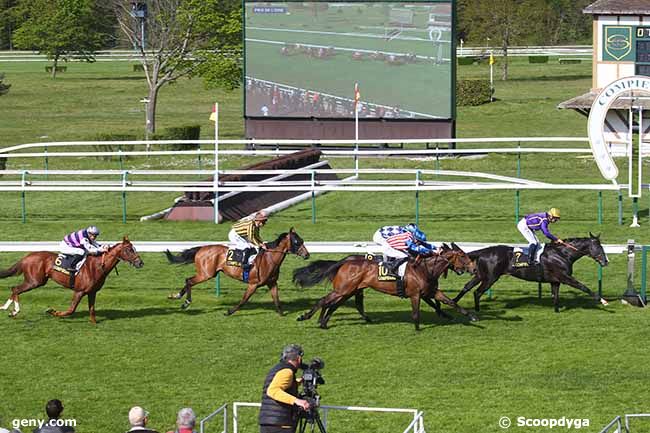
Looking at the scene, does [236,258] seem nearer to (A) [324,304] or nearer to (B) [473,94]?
(A) [324,304]

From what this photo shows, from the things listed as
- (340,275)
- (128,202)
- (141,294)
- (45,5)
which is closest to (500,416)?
(340,275)

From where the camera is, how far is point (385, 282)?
15656 millimetres

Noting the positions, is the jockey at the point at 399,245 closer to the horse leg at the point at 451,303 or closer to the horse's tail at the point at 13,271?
the horse leg at the point at 451,303

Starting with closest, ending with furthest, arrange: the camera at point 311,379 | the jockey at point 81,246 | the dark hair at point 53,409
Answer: the dark hair at point 53,409
the camera at point 311,379
the jockey at point 81,246

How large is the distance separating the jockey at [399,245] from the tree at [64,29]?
5473 centimetres

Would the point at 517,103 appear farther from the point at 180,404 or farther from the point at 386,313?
the point at 180,404

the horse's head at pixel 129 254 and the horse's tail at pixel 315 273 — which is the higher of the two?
the horse's head at pixel 129 254

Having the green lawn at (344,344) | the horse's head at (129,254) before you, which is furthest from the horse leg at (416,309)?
the horse's head at (129,254)

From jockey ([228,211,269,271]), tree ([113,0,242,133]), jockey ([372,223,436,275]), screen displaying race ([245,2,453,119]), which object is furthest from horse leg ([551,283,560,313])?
tree ([113,0,242,133])

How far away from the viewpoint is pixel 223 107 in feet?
191

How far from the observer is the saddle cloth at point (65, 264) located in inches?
636

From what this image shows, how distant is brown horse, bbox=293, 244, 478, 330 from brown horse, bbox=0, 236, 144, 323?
2.30m

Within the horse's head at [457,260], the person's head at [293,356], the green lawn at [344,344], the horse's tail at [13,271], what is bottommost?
the green lawn at [344,344]

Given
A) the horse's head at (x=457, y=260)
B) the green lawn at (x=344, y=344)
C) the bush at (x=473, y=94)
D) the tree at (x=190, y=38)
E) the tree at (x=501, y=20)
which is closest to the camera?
the green lawn at (x=344, y=344)
